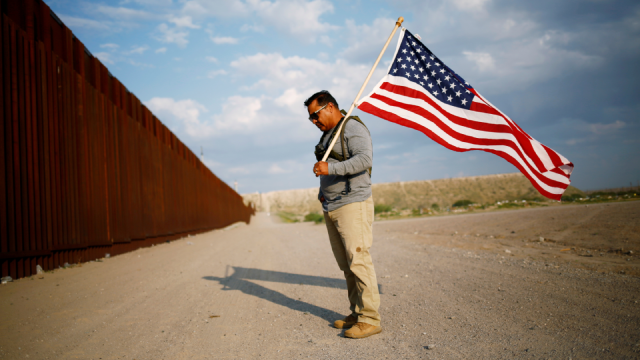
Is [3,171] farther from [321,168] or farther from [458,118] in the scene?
[458,118]

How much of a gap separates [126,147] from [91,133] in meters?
2.26

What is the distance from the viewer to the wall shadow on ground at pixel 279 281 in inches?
156

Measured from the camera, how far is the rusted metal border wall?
5.71 meters

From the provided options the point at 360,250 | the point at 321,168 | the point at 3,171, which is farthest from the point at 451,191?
the point at 321,168

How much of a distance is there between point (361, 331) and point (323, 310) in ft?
3.40

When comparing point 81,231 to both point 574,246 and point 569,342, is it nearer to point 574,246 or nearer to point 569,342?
point 569,342

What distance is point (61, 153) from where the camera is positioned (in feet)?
22.9

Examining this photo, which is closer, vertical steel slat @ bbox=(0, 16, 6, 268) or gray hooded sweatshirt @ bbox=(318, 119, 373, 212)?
gray hooded sweatshirt @ bbox=(318, 119, 373, 212)

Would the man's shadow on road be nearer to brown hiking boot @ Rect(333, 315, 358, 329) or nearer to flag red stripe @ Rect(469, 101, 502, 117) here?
brown hiking boot @ Rect(333, 315, 358, 329)

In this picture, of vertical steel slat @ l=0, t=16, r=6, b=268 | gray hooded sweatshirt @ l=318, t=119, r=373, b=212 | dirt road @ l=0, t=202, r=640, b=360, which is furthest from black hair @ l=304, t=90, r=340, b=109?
vertical steel slat @ l=0, t=16, r=6, b=268

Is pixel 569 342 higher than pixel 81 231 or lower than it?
lower

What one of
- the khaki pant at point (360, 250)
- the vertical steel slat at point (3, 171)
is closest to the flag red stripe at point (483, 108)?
the khaki pant at point (360, 250)

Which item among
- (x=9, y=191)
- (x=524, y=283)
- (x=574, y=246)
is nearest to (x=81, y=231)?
(x=9, y=191)

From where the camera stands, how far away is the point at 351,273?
10.8ft
